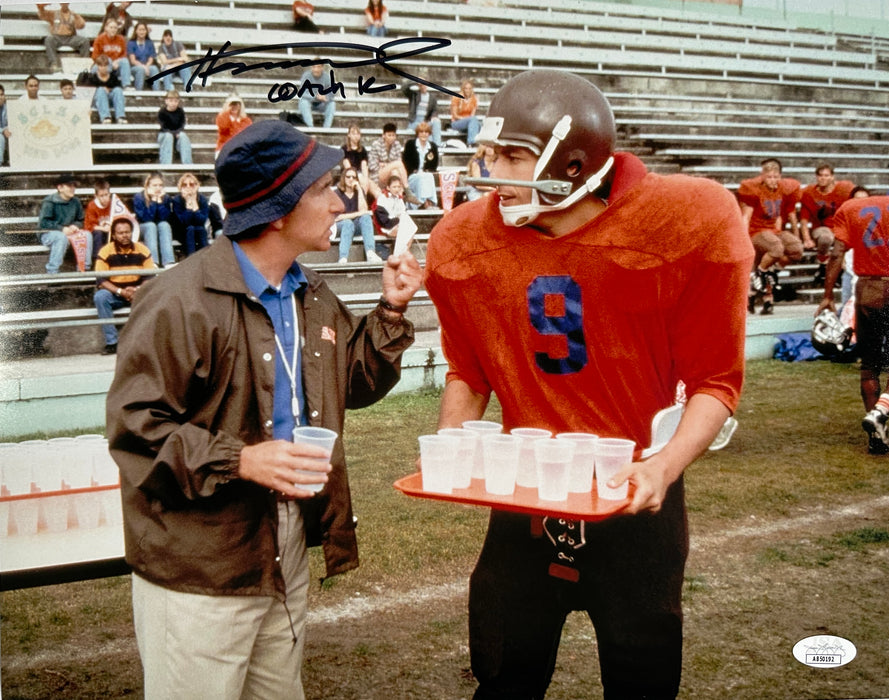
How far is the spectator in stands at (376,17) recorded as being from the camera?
11.2ft

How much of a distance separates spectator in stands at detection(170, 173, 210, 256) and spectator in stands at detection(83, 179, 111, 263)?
0.36 m

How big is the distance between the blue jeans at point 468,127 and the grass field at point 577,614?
1.80 meters

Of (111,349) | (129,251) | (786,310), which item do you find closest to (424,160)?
→ (129,251)

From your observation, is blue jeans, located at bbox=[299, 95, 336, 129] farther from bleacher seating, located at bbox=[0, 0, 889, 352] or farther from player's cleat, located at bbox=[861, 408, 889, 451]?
player's cleat, located at bbox=[861, 408, 889, 451]

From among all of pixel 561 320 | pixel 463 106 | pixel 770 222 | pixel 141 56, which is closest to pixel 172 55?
pixel 141 56

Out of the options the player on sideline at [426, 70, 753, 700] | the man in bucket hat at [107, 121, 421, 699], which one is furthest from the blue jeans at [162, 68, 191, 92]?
the player on sideline at [426, 70, 753, 700]

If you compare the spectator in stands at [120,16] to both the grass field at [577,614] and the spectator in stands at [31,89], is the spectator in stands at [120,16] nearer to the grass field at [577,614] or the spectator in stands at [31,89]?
the spectator in stands at [31,89]

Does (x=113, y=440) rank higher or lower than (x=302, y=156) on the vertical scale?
lower

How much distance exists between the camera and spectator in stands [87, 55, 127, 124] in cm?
467

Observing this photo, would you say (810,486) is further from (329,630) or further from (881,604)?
(329,630)

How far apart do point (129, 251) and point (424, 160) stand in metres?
1.66

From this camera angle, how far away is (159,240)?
17.7ft

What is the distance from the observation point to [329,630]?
3844 millimetres
